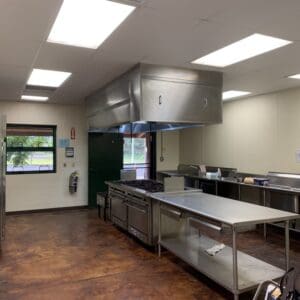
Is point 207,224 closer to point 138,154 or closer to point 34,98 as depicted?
point 34,98

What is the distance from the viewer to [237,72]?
4.15m

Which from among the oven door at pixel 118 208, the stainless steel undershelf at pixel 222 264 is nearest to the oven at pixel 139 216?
the oven door at pixel 118 208

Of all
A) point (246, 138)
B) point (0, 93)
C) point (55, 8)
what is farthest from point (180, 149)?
point (55, 8)

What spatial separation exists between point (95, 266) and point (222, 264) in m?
1.55

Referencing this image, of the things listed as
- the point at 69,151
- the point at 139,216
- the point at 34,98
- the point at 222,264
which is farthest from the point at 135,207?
the point at 34,98

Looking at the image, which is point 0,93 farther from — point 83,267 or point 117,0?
point 117,0

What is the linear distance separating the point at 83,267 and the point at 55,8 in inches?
114

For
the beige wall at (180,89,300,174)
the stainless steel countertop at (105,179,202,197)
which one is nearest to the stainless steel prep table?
the stainless steel countertop at (105,179,202,197)

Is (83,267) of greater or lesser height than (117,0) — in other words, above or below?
below

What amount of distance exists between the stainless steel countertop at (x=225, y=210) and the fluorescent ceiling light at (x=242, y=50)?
1675 mm

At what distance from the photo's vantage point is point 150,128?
5.22 meters

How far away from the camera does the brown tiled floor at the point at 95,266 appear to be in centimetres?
310

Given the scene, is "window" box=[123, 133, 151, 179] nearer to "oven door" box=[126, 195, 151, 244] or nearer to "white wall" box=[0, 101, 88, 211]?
"white wall" box=[0, 101, 88, 211]

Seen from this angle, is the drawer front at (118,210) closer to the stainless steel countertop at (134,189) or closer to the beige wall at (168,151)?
the stainless steel countertop at (134,189)
